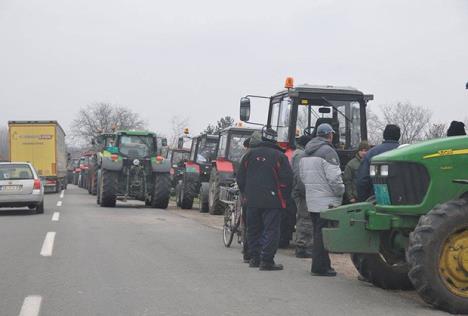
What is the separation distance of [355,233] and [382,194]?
0.52 metres

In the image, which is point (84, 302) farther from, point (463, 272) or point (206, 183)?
point (206, 183)

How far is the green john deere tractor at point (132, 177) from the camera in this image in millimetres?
22641

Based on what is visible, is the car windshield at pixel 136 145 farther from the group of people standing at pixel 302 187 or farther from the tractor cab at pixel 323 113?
A: the group of people standing at pixel 302 187

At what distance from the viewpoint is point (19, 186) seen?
19250 mm

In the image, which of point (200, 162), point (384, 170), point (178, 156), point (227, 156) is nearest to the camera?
point (384, 170)

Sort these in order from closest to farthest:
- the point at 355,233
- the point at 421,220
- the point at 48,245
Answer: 1. the point at 421,220
2. the point at 355,233
3. the point at 48,245

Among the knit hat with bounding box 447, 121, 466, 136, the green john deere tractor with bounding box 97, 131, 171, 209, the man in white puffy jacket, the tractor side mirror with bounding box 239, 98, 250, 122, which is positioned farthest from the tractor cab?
the green john deere tractor with bounding box 97, 131, 171, 209

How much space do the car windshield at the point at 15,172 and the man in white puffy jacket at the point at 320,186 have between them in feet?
40.4

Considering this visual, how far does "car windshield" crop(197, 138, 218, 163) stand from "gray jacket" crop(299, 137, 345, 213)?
13674 mm

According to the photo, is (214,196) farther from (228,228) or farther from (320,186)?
(320,186)

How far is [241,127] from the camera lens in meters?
19.6

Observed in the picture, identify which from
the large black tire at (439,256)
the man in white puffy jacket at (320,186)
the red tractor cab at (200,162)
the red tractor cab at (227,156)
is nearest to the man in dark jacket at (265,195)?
the man in white puffy jacket at (320,186)

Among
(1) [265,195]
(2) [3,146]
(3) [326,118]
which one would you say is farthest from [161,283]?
(2) [3,146]

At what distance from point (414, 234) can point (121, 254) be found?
560cm
